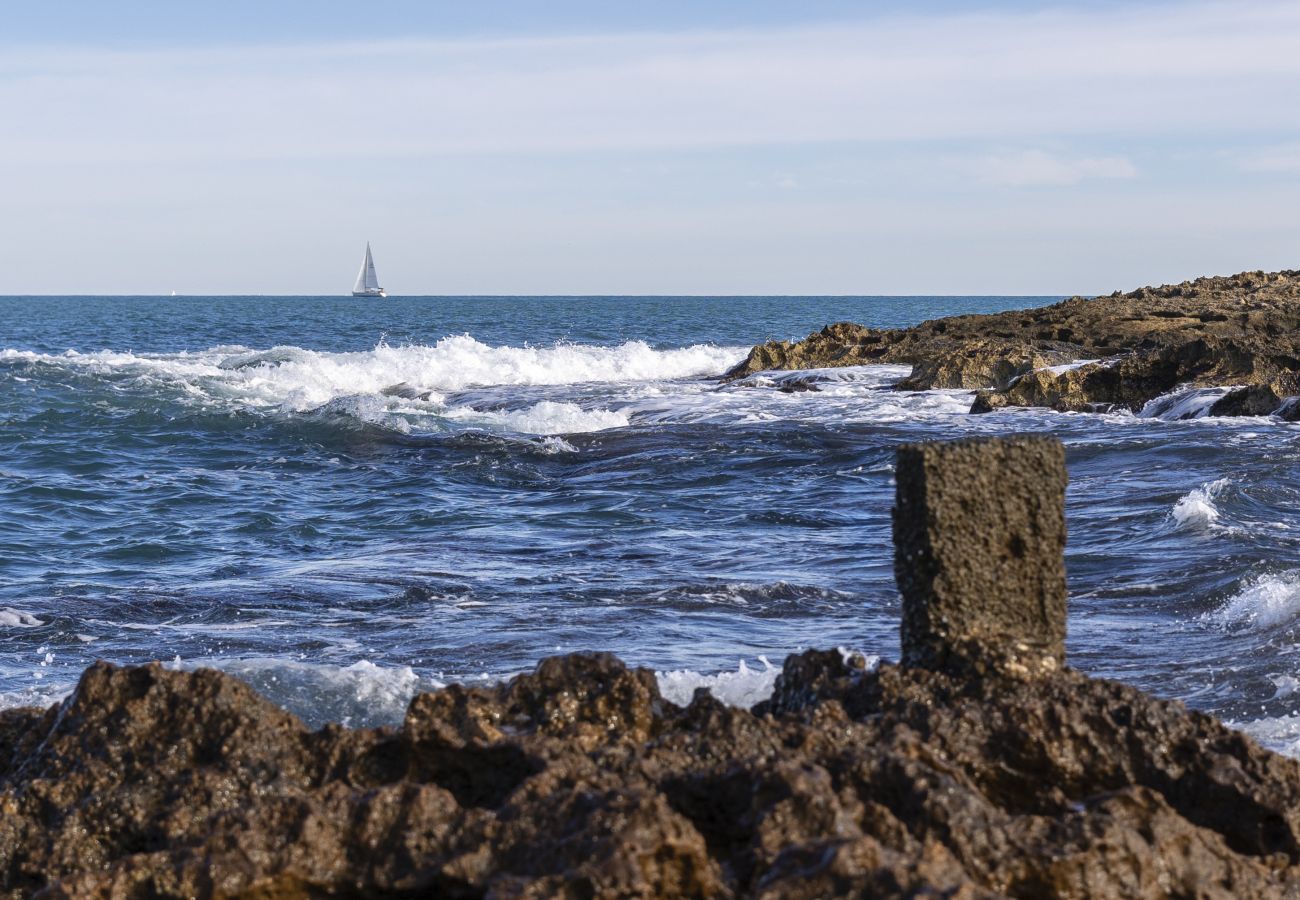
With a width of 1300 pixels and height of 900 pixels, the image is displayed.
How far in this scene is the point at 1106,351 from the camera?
20.3 metres

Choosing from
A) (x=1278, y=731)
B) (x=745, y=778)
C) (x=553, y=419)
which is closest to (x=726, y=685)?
(x=1278, y=731)

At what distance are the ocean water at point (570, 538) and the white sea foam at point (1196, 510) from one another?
35mm

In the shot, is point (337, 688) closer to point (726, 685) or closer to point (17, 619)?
point (726, 685)

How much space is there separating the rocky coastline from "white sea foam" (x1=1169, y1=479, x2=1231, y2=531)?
17.7ft

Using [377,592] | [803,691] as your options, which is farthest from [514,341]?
[803,691]

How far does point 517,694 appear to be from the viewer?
11.2 feet

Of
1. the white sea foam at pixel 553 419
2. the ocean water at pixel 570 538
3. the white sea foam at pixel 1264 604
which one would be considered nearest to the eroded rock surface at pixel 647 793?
the ocean water at pixel 570 538

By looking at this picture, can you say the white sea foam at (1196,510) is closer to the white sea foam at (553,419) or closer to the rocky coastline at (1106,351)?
the rocky coastline at (1106,351)

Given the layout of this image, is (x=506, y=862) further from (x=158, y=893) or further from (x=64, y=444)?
(x=64, y=444)

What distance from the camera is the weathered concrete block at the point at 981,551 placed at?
10.9 ft

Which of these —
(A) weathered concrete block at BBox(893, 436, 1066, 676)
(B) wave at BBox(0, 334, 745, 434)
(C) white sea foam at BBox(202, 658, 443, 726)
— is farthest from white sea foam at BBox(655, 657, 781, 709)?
(B) wave at BBox(0, 334, 745, 434)

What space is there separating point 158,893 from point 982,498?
2.01 metres

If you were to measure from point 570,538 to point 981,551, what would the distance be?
6.87 metres

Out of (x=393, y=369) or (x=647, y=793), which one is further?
(x=393, y=369)
